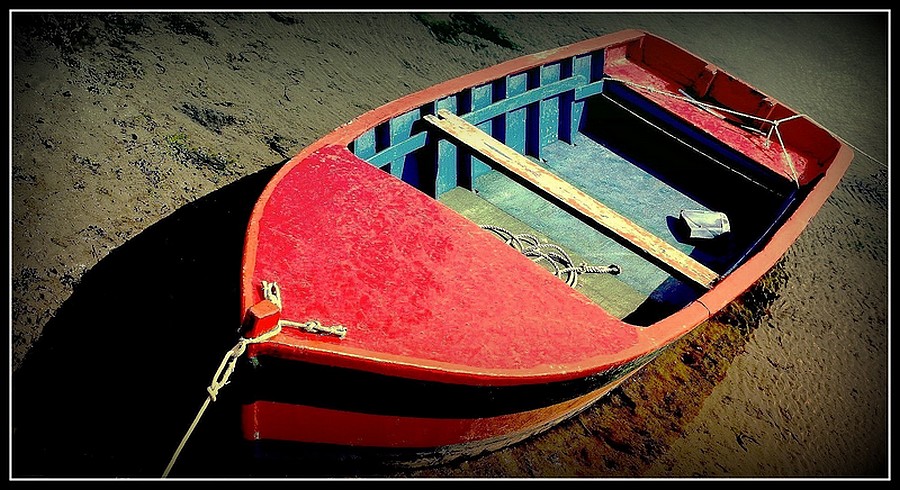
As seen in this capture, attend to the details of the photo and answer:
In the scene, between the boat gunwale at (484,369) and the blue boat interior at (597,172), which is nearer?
the boat gunwale at (484,369)

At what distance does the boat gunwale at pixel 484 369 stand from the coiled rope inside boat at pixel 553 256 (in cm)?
101

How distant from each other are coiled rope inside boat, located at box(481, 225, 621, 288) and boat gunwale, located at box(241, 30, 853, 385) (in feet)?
3.30

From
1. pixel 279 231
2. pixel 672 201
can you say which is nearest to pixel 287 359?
pixel 279 231

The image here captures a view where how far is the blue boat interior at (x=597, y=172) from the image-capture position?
4.79 m

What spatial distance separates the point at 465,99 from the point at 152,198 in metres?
2.58

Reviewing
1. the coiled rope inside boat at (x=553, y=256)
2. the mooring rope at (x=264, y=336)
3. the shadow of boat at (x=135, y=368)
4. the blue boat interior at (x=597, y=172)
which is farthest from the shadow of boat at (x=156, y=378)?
the coiled rope inside boat at (x=553, y=256)

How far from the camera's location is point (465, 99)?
4.98 m

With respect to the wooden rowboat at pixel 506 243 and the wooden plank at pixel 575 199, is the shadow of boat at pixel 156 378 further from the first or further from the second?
the wooden plank at pixel 575 199

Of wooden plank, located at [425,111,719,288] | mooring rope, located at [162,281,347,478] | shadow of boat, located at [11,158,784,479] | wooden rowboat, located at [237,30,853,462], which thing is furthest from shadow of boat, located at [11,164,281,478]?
wooden plank, located at [425,111,719,288]

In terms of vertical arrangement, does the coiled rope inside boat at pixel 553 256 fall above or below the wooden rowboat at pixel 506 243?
below

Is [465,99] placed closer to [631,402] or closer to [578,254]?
[578,254]

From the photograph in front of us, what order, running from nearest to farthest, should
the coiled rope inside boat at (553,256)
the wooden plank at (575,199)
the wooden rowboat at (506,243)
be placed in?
the wooden rowboat at (506,243), the wooden plank at (575,199), the coiled rope inside boat at (553,256)

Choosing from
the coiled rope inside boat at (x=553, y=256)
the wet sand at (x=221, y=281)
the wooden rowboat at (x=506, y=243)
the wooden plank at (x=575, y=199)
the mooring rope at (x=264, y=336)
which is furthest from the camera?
the coiled rope inside boat at (x=553, y=256)

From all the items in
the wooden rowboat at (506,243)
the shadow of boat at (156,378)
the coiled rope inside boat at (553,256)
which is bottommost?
the shadow of boat at (156,378)
